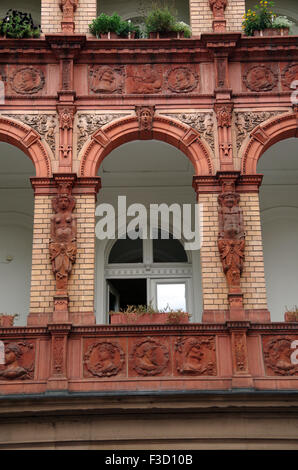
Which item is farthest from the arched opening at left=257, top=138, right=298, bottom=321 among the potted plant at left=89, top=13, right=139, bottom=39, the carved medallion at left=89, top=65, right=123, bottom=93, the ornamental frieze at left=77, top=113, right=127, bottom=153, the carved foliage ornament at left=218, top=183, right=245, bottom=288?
the potted plant at left=89, top=13, right=139, bottom=39

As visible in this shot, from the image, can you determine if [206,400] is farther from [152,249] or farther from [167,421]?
[152,249]

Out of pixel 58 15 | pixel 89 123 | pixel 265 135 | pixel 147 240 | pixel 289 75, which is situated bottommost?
pixel 147 240

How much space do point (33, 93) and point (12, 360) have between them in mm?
5954

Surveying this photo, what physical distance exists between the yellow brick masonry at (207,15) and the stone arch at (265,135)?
2614 millimetres

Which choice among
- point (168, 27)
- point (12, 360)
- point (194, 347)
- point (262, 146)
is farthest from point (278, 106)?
point (12, 360)

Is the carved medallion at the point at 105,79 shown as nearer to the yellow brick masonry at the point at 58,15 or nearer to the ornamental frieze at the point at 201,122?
the yellow brick masonry at the point at 58,15

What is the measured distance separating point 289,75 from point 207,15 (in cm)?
244

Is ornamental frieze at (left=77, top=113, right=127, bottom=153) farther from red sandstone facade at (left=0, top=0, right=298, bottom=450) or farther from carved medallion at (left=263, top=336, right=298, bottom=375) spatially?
carved medallion at (left=263, top=336, right=298, bottom=375)

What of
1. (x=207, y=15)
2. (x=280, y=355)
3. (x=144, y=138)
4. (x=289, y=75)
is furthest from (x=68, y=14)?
(x=280, y=355)

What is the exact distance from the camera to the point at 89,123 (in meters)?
14.8

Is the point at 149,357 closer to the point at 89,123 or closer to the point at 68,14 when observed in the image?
the point at 89,123

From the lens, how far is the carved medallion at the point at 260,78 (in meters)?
15.3

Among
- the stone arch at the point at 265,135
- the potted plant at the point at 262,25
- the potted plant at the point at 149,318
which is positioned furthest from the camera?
the potted plant at the point at 262,25

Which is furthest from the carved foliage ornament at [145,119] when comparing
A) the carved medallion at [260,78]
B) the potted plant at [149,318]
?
the potted plant at [149,318]
